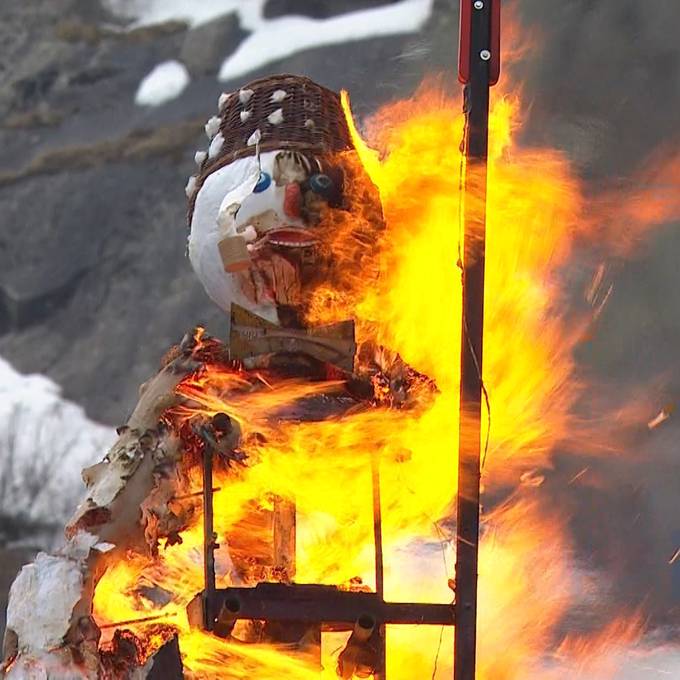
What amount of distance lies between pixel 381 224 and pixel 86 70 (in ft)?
15.7

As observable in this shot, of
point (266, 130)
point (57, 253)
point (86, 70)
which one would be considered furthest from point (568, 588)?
point (86, 70)

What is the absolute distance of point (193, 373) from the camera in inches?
66.7

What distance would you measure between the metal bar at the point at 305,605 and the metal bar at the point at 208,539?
0.04 feet

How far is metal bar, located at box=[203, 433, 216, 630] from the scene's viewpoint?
1.49m

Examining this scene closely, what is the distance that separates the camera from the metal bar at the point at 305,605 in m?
1.48

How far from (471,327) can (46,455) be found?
12.3 feet

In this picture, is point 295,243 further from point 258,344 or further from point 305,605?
point 305,605

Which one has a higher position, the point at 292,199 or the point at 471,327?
the point at 292,199

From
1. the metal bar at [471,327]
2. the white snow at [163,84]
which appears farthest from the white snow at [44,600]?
the white snow at [163,84]

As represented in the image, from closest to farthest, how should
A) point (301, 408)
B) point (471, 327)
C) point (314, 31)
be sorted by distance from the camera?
point (471, 327), point (301, 408), point (314, 31)

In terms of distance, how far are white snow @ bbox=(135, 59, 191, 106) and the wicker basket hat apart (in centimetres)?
416

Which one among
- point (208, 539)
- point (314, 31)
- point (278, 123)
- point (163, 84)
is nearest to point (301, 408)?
point (208, 539)

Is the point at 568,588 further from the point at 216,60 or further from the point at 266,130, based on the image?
the point at 216,60

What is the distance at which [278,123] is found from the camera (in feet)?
5.34
